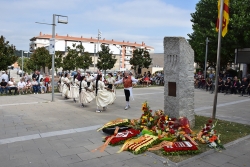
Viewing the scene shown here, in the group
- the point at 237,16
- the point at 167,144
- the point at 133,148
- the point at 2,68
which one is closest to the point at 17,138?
the point at 133,148

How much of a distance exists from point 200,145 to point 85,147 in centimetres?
290

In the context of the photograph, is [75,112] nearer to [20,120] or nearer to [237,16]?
[20,120]

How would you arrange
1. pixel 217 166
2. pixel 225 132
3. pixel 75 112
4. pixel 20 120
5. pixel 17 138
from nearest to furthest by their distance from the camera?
pixel 217 166 → pixel 17 138 → pixel 225 132 → pixel 20 120 → pixel 75 112

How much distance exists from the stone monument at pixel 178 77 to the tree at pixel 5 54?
68.5 ft

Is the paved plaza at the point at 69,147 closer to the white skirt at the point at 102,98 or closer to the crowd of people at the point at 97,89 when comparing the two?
the white skirt at the point at 102,98

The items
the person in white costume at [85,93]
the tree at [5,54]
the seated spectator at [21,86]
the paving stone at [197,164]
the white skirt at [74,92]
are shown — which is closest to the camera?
the paving stone at [197,164]

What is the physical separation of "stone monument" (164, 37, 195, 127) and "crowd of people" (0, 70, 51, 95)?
1250 centimetres

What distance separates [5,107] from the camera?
443 inches

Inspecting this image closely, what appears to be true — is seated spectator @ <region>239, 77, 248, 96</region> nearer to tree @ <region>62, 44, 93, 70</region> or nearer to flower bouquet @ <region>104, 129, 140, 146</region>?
flower bouquet @ <region>104, 129, 140, 146</region>

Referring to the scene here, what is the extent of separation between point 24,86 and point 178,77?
13242mm

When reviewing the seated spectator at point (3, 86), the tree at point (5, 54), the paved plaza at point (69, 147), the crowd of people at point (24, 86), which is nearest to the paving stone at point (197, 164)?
the paved plaza at point (69, 147)

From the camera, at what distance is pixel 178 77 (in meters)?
7.16

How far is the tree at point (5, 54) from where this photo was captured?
76.7 feet

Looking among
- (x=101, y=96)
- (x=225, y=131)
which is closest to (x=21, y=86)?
(x=101, y=96)
